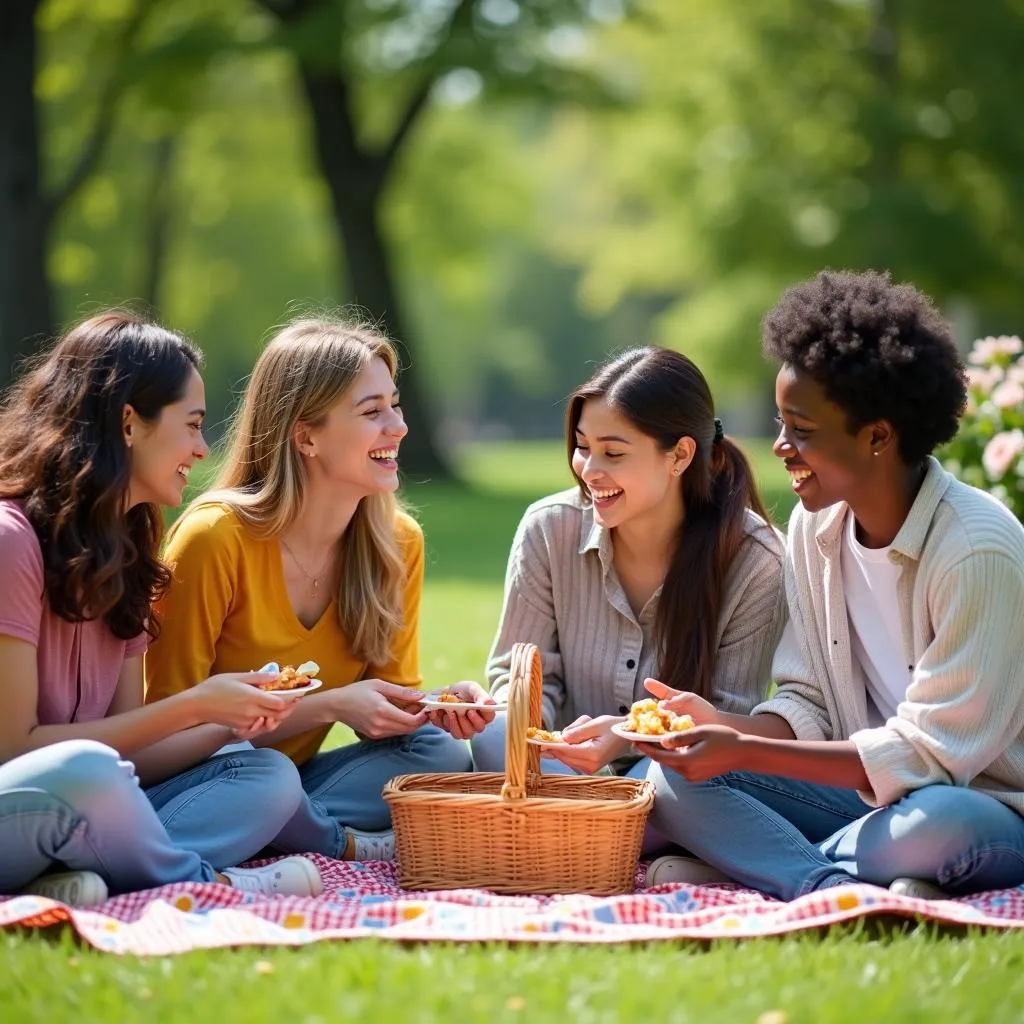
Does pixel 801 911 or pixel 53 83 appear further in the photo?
pixel 53 83

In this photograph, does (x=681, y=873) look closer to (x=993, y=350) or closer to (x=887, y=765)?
(x=887, y=765)

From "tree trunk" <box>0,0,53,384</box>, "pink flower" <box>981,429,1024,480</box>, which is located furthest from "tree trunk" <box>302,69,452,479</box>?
"pink flower" <box>981,429,1024,480</box>

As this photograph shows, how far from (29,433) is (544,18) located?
1630 centimetres

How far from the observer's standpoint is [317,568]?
4.58 meters

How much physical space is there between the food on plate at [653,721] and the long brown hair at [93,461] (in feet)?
4.19

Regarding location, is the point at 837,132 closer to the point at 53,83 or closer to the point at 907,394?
the point at 53,83

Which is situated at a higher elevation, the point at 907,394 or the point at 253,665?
Answer: the point at 907,394

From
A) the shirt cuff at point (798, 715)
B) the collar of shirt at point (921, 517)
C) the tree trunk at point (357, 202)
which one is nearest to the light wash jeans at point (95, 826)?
the shirt cuff at point (798, 715)

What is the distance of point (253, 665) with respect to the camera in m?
4.43

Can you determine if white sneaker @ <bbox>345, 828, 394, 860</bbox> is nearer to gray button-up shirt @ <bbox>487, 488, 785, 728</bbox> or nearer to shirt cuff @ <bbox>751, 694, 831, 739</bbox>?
gray button-up shirt @ <bbox>487, 488, 785, 728</bbox>

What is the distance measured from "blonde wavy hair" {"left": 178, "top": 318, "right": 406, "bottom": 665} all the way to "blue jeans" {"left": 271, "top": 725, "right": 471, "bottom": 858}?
271mm

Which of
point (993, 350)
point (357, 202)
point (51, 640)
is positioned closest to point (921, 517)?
point (51, 640)

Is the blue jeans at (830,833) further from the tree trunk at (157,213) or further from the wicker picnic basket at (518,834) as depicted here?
the tree trunk at (157,213)

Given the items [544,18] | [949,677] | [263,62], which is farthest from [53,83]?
[949,677]
